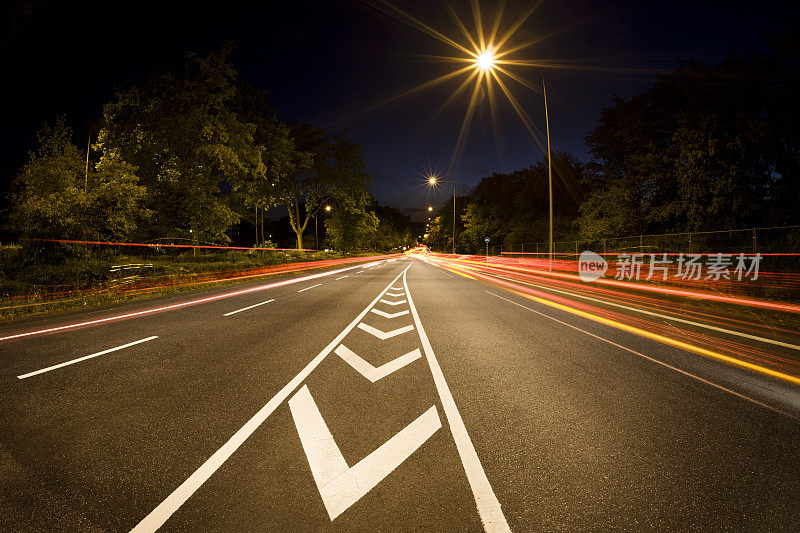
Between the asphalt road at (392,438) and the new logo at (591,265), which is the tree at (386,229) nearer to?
the new logo at (591,265)

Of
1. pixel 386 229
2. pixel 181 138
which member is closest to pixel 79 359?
pixel 181 138

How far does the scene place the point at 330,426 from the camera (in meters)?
3.21

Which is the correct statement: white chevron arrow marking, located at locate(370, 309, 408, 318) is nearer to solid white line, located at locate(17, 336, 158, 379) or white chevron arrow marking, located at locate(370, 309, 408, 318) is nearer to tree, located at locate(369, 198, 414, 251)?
solid white line, located at locate(17, 336, 158, 379)

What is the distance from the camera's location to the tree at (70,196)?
538 inches

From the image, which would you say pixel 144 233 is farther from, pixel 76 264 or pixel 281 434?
pixel 281 434

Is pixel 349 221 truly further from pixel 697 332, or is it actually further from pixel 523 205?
pixel 697 332

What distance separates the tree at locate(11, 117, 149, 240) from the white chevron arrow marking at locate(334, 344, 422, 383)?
51.5ft

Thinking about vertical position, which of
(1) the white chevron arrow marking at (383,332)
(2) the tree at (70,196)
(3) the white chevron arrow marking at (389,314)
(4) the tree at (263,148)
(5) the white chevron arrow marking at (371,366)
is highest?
(4) the tree at (263,148)

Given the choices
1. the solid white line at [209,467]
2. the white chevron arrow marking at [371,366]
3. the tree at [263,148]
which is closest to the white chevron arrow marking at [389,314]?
the white chevron arrow marking at [371,366]

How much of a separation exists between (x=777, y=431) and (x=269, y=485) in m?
4.46

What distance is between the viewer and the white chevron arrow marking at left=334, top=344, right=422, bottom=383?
Result: 4.59 m

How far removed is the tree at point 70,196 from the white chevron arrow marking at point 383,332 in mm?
14867

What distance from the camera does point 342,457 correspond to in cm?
271

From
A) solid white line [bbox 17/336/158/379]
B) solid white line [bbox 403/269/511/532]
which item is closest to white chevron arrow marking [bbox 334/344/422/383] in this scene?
solid white line [bbox 403/269/511/532]
